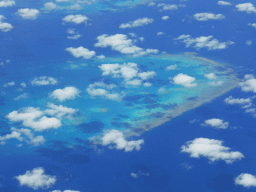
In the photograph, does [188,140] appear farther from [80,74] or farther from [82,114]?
[80,74]

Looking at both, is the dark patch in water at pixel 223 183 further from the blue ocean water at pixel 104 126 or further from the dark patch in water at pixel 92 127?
the dark patch in water at pixel 92 127

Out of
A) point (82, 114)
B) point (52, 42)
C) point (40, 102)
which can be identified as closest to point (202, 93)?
point (82, 114)

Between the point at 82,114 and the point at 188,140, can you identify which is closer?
the point at 188,140

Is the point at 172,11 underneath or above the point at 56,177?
above

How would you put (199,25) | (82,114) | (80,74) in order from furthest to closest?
1. (199,25)
2. (80,74)
3. (82,114)

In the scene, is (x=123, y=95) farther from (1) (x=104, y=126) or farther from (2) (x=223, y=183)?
(2) (x=223, y=183)

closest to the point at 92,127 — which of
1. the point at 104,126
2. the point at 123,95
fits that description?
the point at 104,126

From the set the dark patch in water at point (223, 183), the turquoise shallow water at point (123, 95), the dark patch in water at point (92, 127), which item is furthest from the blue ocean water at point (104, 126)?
the turquoise shallow water at point (123, 95)
